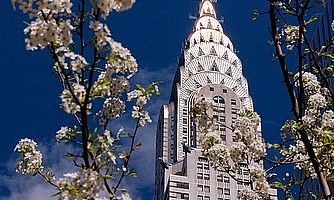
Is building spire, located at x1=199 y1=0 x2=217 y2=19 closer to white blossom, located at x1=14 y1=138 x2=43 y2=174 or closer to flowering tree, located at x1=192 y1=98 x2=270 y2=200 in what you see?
flowering tree, located at x1=192 y1=98 x2=270 y2=200

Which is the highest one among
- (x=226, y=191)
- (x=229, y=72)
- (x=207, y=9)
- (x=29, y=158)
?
(x=207, y=9)

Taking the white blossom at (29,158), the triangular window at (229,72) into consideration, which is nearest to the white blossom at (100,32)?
the white blossom at (29,158)

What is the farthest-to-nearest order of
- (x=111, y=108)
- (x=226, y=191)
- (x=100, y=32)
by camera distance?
1. (x=226, y=191)
2. (x=111, y=108)
3. (x=100, y=32)

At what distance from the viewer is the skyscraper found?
8412cm

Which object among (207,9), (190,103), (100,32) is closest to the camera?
(100,32)

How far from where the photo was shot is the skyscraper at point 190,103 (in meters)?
84.1

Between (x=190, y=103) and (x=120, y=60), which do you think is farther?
(x=190, y=103)

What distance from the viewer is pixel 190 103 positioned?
88438mm

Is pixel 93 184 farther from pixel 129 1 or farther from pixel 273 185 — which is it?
pixel 273 185

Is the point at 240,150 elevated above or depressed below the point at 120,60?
above

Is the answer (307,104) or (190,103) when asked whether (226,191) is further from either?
(307,104)

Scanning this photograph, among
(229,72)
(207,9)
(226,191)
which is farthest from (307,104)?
(207,9)

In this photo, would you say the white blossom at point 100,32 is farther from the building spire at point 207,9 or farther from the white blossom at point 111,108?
the building spire at point 207,9

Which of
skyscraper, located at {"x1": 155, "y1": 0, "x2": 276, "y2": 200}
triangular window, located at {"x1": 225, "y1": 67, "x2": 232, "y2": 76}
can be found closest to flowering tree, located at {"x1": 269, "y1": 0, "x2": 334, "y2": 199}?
skyscraper, located at {"x1": 155, "y1": 0, "x2": 276, "y2": 200}
